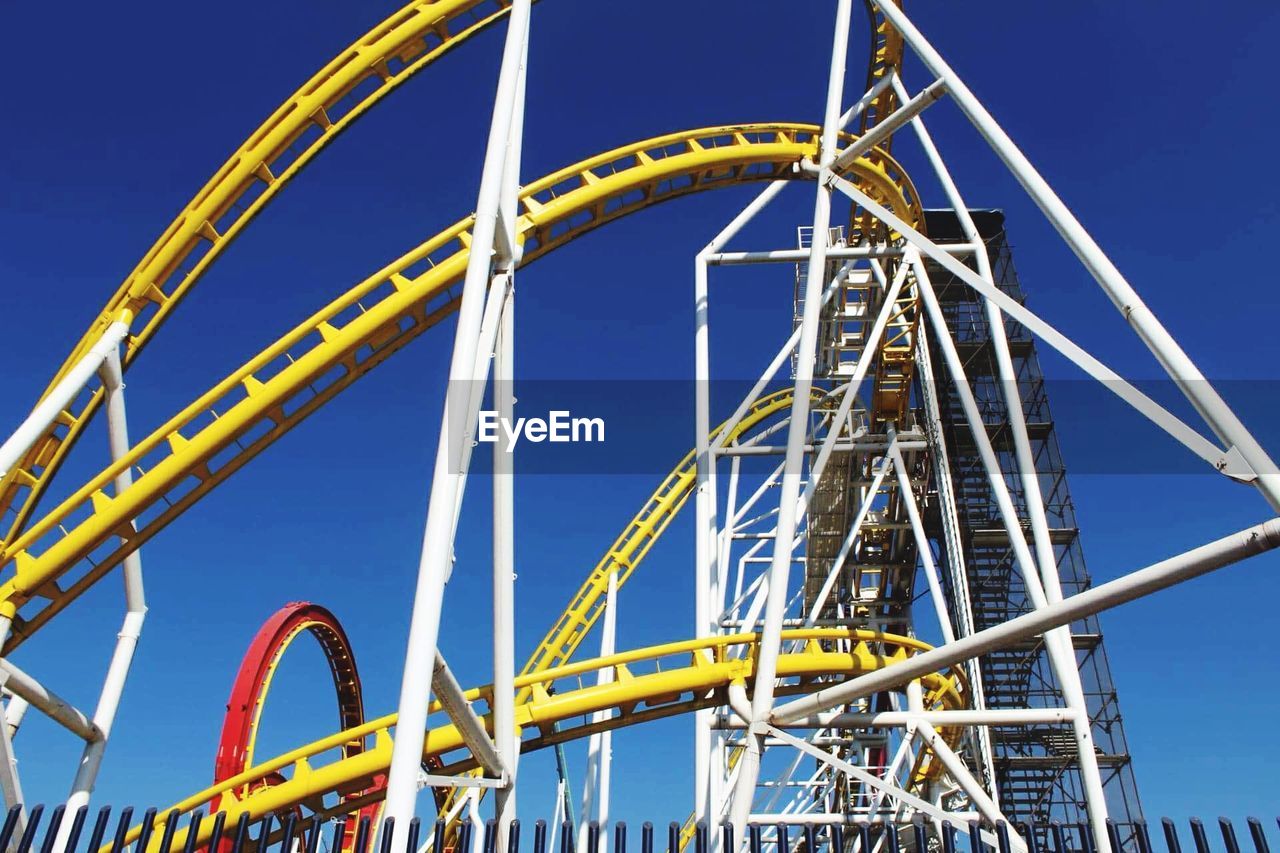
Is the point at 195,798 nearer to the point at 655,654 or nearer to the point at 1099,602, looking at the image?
the point at 655,654

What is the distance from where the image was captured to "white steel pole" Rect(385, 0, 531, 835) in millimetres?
5238

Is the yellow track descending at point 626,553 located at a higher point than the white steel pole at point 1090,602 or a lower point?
higher

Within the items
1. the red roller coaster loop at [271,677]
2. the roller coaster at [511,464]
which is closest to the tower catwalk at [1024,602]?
the roller coaster at [511,464]

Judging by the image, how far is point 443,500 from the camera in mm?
5938

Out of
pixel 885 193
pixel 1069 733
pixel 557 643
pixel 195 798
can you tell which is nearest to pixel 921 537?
pixel 885 193

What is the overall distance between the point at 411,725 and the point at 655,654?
4.79 metres

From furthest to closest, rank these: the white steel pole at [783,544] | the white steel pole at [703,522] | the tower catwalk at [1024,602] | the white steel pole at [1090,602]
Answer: the tower catwalk at [1024,602] < the white steel pole at [703,522] < the white steel pole at [783,544] < the white steel pole at [1090,602]

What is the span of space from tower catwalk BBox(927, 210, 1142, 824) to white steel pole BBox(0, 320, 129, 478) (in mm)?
12557

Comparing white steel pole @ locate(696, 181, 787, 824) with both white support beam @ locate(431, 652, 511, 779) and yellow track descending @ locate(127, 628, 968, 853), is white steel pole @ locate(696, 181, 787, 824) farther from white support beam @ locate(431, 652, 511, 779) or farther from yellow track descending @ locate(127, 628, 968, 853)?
white support beam @ locate(431, 652, 511, 779)

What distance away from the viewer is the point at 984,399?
1889cm

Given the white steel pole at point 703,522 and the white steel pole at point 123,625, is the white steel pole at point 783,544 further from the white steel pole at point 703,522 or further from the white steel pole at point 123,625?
the white steel pole at point 123,625

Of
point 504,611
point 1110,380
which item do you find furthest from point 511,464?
point 1110,380

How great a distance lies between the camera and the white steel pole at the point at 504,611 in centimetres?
688

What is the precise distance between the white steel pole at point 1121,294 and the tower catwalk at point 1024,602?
8.94 meters
